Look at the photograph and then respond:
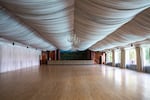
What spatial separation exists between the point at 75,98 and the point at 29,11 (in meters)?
2.74

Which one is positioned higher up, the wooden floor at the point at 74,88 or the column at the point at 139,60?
the column at the point at 139,60

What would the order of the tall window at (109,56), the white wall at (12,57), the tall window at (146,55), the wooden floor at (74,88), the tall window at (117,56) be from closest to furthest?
1. the wooden floor at (74,88)
2. the white wall at (12,57)
3. the tall window at (146,55)
4. the tall window at (117,56)
5. the tall window at (109,56)

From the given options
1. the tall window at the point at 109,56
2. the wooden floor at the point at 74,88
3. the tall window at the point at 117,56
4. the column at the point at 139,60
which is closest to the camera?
the wooden floor at the point at 74,88

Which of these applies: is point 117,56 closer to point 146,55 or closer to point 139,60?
point 139,60

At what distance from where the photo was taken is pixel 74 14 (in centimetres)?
626

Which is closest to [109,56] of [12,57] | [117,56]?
Result: [117,56]

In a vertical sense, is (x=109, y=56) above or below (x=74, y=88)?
above

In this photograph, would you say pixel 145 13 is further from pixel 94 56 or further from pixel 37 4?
pixel 94 56

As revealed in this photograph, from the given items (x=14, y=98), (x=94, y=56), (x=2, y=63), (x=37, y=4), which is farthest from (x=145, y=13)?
(x=94, y=56)

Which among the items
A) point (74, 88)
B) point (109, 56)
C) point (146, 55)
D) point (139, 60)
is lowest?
point (74, 88)

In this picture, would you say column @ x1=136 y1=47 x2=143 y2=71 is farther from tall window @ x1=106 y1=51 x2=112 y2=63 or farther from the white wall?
tall window @ x1=106 y1=51 x2=112 y2=63

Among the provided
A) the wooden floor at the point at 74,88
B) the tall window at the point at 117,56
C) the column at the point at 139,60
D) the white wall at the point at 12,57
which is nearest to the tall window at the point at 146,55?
the column at the point at 139,60

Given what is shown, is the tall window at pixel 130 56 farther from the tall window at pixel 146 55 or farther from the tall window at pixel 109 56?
the tall window at pixel 109 56

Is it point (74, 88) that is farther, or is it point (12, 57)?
point (12, 57)
